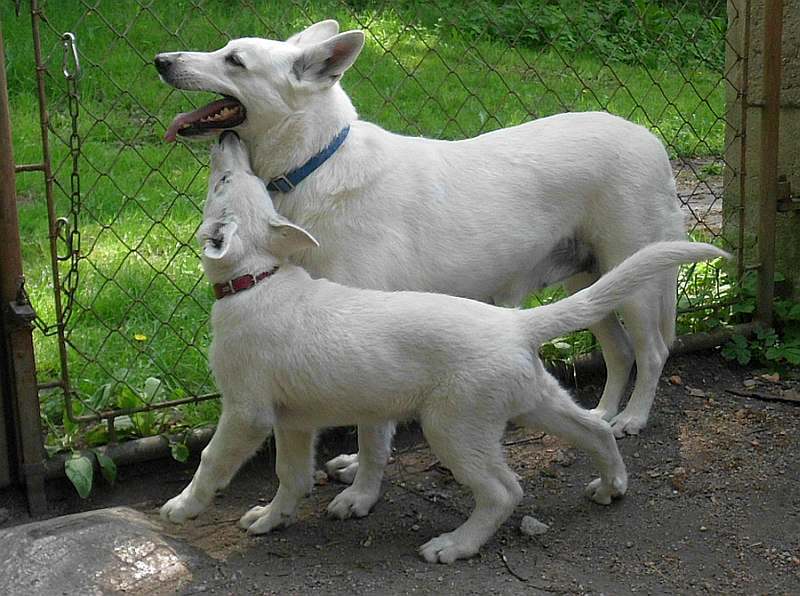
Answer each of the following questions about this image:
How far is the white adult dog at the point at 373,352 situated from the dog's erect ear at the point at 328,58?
0.37 metres

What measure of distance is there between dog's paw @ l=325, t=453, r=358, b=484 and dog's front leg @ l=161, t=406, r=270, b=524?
63 centimetres

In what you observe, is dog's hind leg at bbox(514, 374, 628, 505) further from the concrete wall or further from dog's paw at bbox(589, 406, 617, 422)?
the concrete wall

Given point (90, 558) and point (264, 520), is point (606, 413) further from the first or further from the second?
point (90, 558)

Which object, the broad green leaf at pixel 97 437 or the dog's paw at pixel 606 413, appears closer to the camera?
the broad green leaf at pixel 97 437

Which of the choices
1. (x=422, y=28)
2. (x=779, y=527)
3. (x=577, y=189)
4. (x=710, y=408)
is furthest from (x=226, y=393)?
(x=422, y=28)

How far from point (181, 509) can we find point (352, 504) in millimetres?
573

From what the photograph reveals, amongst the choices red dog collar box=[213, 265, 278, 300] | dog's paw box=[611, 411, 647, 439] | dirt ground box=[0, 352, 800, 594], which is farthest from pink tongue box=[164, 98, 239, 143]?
dog's paw box=[611, 411, 647, 439]

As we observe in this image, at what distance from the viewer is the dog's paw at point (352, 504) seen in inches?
157

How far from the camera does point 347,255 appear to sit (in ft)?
12.7

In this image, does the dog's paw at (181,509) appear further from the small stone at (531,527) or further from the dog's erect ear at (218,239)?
the small stone at (531,527)

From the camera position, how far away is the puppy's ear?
141 inches

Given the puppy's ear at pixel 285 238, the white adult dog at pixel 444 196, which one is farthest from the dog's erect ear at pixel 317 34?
the puppy's ear at pixel 285 238

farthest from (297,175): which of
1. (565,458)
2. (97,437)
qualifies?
(565,458)

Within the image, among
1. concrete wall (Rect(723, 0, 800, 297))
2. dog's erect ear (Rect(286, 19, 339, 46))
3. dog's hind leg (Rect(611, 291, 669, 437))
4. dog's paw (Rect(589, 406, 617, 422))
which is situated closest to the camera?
dog's erect ear (Rect(286, 19, 339, 46))
